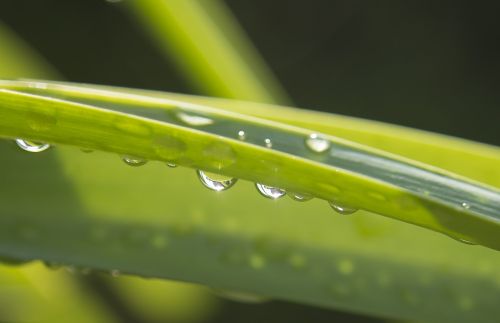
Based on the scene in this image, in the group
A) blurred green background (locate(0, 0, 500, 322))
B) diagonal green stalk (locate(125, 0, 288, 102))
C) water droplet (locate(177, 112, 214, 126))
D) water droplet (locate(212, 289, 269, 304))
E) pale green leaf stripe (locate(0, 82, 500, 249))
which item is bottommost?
pale green leaf stripe (locate(0, 82, 500, 249))

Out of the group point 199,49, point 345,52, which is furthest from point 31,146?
point 345,52

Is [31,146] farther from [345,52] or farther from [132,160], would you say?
[345,52]

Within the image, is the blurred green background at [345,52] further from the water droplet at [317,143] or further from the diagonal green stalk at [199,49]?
the water droplet at [317,143]

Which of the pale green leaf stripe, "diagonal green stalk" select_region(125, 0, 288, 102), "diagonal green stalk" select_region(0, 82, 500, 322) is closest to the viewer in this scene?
the pale green leaf stripe

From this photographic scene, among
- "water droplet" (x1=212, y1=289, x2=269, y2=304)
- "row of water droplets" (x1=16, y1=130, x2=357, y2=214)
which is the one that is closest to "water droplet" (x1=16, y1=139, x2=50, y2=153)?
"row of water droplets" (x1=16, y1=130, x2=357, y2=214)

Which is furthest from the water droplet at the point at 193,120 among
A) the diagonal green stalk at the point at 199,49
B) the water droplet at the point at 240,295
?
the diagonal green stalk at the point at 199,49

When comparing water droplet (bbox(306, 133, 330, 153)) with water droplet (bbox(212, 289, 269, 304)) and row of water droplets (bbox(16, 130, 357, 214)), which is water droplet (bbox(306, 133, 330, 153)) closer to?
row of water droplets (bbox(16, 130, 357, 214))

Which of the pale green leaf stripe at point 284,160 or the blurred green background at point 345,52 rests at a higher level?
the blurred green background at point 345,52
